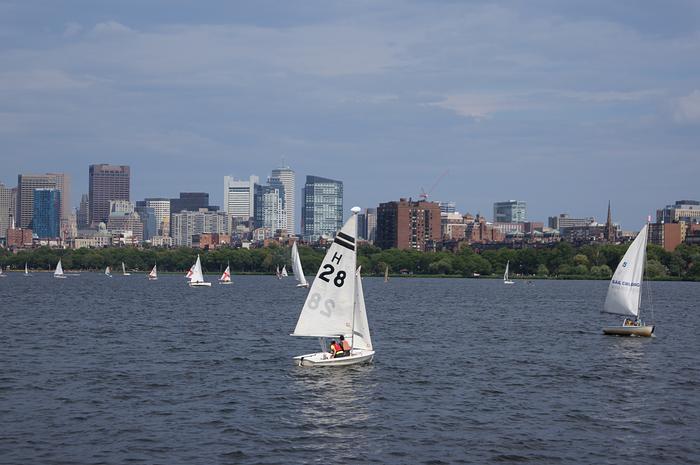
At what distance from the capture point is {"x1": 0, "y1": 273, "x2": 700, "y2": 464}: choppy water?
3356 cm

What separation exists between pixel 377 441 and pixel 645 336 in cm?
4265

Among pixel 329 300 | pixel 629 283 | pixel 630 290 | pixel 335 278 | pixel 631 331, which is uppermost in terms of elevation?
pixel 335 278

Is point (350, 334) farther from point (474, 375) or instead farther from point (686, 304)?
point (686, 304)

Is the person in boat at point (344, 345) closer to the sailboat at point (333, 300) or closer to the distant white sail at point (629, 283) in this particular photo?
the sailboat at point (333, 300)

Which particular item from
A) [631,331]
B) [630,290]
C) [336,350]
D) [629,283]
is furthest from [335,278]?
[631,331]

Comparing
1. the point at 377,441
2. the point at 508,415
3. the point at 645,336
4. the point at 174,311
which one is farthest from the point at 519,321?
the point at 377,441

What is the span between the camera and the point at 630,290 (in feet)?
236

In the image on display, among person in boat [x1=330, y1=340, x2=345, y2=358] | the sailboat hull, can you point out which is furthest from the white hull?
the sailboat hull

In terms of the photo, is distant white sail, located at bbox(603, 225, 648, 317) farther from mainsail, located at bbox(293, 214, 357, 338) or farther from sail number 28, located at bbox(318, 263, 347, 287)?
sail number 28, located at bbox(318, 263, 347, 287)

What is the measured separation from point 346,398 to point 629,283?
34.7 meters

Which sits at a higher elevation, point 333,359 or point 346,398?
point 333,359

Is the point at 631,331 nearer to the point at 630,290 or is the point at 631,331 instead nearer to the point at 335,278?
the point at 630,290

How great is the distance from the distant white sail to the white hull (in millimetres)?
26831

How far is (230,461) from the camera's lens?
31.8 meters
